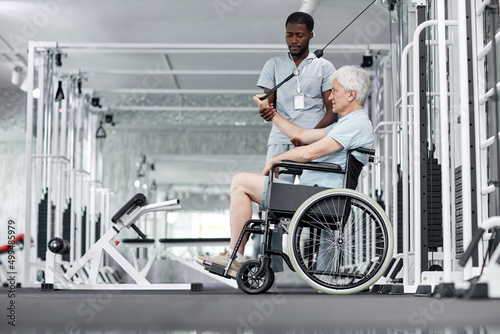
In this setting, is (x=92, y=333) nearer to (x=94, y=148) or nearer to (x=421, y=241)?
(x=421, y=241)

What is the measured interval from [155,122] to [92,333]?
315 inches

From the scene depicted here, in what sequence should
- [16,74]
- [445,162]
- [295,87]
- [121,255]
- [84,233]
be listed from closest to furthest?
[445,162] < [295,87] < [121,255] < [16,74] < [84,233]

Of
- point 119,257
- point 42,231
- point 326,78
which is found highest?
point 326,78

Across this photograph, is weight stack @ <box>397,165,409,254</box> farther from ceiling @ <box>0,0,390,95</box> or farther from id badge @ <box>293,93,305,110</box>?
ceiling @ <box>0,0,390,95</box>

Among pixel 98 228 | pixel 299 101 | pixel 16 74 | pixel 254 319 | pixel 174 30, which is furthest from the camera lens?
pixel 98 228

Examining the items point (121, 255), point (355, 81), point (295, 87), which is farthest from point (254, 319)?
point (121, 255)

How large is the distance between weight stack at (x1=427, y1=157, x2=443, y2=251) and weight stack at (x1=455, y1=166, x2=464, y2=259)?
8 centimetres

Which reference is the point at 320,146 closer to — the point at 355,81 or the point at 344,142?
the point at 344,142

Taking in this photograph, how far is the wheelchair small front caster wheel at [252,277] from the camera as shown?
3.03m

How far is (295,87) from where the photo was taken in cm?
373

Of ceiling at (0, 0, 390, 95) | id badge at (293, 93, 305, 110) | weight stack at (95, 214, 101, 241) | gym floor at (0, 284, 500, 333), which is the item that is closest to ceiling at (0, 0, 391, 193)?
ceiling at (0, 0, 390, 95)

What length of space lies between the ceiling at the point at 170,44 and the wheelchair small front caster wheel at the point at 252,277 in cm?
317

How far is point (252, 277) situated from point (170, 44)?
3.24 m

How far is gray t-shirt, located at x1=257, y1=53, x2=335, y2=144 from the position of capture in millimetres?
3715
